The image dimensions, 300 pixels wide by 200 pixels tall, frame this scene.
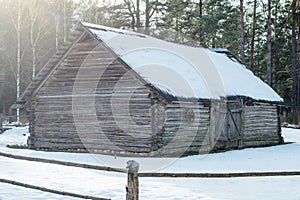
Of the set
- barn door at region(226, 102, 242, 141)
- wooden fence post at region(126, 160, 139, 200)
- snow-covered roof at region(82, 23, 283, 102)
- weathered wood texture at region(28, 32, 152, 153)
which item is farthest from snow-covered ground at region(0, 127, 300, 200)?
snow-covered roof at region(82, 23, 283, 102)

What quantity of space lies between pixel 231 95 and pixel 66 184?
486 inches

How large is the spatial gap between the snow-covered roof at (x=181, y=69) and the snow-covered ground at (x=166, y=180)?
3.18m

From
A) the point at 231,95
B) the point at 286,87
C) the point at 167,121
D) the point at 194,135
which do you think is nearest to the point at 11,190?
the point at 167,121

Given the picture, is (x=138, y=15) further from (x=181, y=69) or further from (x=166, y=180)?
(x=166, y=180)

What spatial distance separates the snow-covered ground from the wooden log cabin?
1.11 m

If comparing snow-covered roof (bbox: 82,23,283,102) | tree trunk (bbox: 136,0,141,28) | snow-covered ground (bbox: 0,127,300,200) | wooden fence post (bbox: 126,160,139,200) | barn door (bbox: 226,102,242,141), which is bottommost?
snow-covered ground (bbox: 0,127,300,200)

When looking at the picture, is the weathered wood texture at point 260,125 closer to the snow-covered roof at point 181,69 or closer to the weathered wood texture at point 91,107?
the snow-covered roof at point 181,69

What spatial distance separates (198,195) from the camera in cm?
1040

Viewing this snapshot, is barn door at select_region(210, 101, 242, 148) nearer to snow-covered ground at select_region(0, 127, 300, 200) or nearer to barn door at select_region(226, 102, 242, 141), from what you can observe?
barn door at select_region(226, 102, 242, 141)

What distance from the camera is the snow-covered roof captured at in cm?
1928

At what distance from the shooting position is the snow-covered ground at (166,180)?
1036cm

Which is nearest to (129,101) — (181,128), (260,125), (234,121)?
(181,128)

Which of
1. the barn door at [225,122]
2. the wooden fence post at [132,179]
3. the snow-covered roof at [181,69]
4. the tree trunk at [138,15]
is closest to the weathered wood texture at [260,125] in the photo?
the snow-covered roof at [181,69]

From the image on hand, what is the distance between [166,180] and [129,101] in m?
6.86
